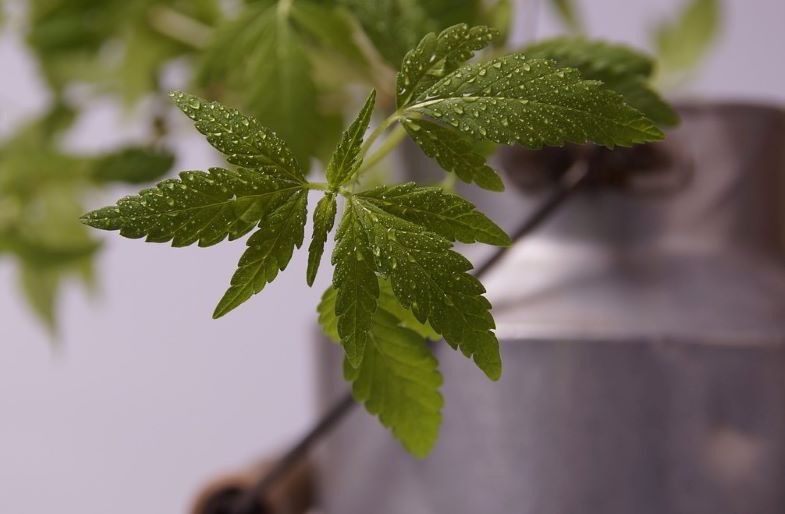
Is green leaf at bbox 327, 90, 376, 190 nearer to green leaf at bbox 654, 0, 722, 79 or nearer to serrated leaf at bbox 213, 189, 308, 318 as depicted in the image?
serrated leaf at bbox 213, 189, 308, 318

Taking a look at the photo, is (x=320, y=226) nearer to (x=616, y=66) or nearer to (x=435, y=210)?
(x=435, y=210)

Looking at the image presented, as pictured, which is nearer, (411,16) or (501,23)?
(411,16)

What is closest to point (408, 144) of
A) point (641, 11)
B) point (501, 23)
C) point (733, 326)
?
point (501, 23)

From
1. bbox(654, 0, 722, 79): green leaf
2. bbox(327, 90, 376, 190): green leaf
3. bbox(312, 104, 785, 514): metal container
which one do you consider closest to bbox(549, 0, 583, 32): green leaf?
bbox(654, 0, 722, 79): green leaf

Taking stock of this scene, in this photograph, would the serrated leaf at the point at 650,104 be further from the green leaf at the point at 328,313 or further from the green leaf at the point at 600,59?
the green leaf at the point at 328,313

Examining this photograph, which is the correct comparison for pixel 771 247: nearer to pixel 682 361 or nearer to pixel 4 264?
pixel 682 361

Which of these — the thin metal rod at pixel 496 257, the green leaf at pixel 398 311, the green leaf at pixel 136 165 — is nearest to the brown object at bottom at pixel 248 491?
the thin metal rod at pixel 496 257
